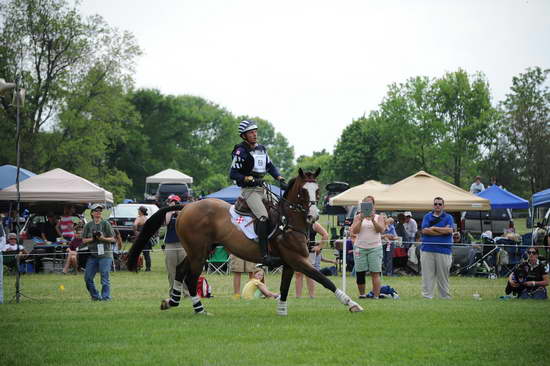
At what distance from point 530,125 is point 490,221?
3374cm

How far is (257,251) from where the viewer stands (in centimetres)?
1185

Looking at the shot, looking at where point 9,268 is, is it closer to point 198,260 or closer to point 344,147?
point 198,260

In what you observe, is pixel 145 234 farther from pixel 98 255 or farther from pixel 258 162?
pixel 98 255

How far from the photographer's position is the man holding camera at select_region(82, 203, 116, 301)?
1559 centimetres

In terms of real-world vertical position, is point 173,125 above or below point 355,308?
above

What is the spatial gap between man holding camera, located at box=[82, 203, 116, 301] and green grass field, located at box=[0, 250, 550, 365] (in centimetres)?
56

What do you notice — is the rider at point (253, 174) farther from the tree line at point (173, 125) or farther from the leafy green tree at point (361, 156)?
the leafy green tree at point (361, 156)

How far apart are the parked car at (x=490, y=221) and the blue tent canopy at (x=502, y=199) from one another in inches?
70.2

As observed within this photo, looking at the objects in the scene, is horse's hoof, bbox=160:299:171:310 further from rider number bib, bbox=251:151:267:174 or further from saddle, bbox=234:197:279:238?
rider number bib, bbox=251:151:267:174

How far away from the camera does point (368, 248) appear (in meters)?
15.8

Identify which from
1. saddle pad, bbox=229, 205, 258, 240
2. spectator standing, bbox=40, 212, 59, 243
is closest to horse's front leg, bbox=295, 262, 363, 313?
saddle pad, bbox=229, 205, 258, 240

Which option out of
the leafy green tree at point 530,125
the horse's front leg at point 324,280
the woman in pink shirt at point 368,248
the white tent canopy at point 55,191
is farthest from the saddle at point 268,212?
the leafy green tree at point 530,125

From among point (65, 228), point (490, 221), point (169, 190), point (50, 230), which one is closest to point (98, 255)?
point (65, 228)

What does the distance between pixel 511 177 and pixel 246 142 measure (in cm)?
5841
